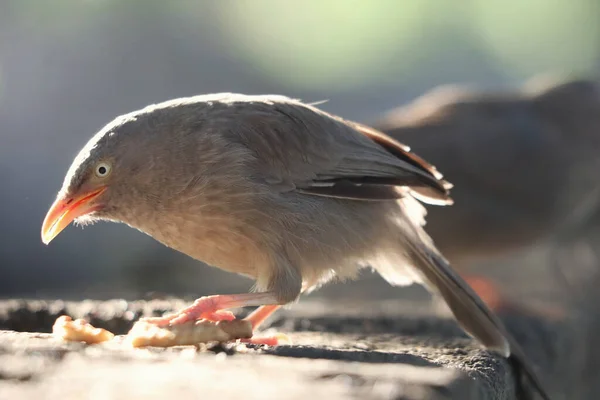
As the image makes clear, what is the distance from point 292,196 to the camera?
3.72m

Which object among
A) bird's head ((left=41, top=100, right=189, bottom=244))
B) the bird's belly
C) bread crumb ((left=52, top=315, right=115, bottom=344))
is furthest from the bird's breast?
bread crumb ((left=52, top=315, right=115, bottom=344))

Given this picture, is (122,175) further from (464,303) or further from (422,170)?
(464,303)

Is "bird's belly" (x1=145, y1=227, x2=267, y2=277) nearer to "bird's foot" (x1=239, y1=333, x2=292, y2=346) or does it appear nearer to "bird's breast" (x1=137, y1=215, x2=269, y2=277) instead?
"bird's breast" (x1=137, y1=215, x2=269, y2=277)

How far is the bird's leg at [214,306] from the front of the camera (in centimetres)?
325

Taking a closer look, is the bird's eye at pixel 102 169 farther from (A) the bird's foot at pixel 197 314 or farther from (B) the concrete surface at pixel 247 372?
(B) the concrete surface at pixel 247 372

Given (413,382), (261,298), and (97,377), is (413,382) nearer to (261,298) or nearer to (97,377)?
(97,377)

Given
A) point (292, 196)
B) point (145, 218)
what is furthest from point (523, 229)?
point (145, 218)

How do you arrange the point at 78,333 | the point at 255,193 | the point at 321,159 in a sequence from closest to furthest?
the point at 78,333 < the point at 255,193 < the point at 321,159

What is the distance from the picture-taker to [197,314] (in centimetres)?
334

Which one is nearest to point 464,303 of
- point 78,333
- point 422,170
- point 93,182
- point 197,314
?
point 422,170

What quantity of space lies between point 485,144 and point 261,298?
3.47 metres

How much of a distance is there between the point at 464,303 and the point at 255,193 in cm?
123

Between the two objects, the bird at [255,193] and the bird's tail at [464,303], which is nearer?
the bird at [255,193]

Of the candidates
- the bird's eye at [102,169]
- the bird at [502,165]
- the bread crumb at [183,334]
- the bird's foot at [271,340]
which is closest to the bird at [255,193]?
the bird's eye at [102,169]
